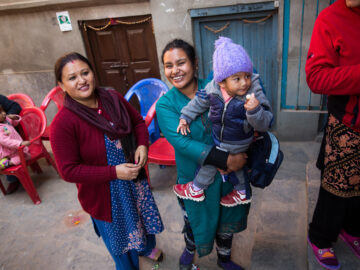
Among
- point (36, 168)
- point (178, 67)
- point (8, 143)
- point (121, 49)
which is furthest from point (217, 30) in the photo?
point (36, 168)

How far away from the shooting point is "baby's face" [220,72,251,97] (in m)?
1.40

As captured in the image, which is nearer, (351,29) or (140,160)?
(351,29)

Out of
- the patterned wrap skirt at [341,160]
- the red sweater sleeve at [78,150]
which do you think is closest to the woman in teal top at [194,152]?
the red sweater sleeve at [78,150]

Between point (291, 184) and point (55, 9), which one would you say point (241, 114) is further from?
point (55, 9)

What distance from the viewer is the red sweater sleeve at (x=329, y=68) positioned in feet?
4.44

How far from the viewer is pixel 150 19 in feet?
14.5

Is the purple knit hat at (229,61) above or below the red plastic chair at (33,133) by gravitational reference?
above

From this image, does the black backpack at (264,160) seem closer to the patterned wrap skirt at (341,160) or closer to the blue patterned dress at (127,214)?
the patterned wrap skirt at (341,160)

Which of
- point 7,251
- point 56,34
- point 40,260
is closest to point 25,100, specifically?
point 56,34

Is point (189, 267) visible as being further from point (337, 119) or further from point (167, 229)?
point (337, 119)

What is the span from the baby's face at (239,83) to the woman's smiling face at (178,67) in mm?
297

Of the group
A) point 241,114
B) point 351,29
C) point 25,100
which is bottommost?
point 25,100

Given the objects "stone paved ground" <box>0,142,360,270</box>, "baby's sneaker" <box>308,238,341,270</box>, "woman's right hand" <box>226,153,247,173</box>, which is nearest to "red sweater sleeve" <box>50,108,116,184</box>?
"woman's right hand" <box>226,153,247,173</box>

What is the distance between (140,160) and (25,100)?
334 cm
